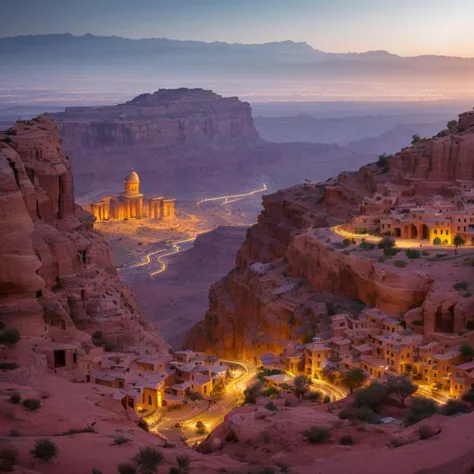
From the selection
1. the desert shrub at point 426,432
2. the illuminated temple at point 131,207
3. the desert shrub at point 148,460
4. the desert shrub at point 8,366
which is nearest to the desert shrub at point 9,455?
the desert shrub at point 148,460

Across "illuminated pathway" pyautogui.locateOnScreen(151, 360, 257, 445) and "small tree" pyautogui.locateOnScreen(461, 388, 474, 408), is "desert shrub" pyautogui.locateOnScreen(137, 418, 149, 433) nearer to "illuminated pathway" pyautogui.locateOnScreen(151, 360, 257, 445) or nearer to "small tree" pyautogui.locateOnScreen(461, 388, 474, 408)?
"illuminated pathway" pyautogui.locateOnScreen(151, 360, 257, 445)

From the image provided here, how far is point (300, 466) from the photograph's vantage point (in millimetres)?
18203

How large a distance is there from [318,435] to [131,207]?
78.4 metres

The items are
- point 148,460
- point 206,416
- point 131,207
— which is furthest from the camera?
point 131,207

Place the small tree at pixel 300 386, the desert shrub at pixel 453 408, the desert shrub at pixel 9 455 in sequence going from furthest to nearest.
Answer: the small tree at pixel 300 386
the desert shrub at pixel 453 408
the desert shrub at pixel 9 455

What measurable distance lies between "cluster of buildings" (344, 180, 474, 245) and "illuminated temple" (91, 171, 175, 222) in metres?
49.6

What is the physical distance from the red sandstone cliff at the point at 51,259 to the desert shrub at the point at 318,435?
11864 millimetres

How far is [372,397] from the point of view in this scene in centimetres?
2397

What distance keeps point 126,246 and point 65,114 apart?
Answer: 62.1 metres

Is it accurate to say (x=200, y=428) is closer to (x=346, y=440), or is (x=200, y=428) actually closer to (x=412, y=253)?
(x=346, y=440)

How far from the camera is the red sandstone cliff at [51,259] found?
27.9 m

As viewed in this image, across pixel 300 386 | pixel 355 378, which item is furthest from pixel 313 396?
pixel 355 378

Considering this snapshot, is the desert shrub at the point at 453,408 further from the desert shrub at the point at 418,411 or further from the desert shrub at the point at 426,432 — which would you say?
the desert shrub at the point at 426,432

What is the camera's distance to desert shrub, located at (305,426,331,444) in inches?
781
